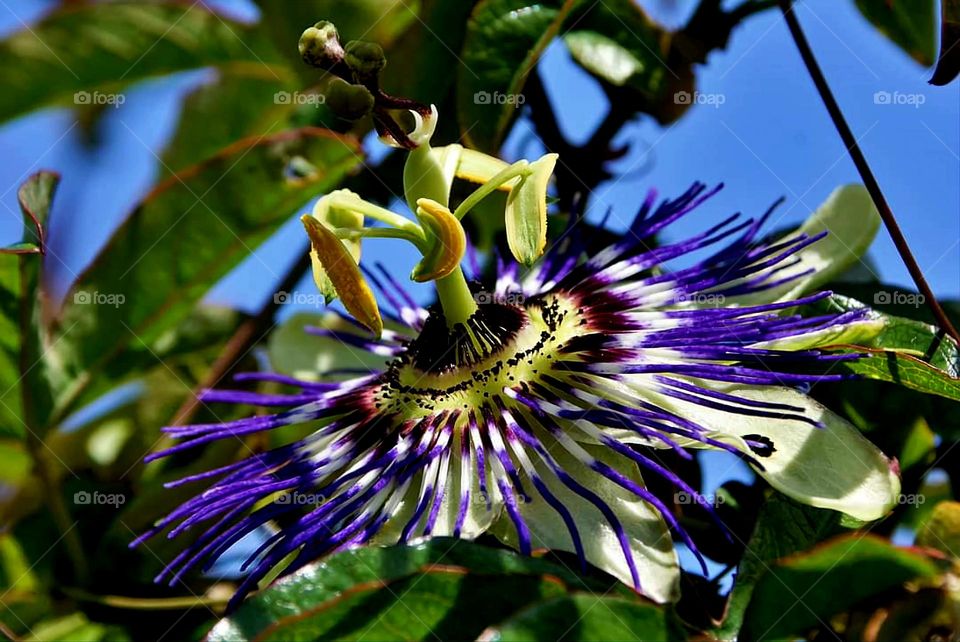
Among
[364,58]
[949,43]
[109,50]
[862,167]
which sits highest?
[109,50]

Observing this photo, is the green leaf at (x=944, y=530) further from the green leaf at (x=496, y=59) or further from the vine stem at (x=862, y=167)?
the green leaf at (x=496, y=59)

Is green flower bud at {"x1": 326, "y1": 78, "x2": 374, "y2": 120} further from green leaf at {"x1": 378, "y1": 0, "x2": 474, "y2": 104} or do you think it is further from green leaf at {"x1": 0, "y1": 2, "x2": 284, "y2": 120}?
green leaf at {"x1": 0, "y1": 2, "x2": 284, "y2": 120}

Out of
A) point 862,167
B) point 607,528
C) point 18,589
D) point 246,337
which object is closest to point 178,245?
point 246,337

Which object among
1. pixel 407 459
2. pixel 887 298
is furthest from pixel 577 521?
pixel 887 298

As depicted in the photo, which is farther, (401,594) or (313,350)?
(313,350)

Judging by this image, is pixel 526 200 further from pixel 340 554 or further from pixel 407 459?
pixel 340 554

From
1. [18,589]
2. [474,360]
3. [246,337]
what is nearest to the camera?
[474,360]

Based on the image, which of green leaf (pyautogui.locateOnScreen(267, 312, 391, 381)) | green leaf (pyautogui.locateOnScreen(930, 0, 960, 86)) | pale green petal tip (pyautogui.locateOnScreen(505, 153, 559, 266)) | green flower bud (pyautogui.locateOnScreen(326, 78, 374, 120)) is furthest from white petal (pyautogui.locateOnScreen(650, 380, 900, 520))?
green leaf (pyautogui.locateOnScreen(267, 312, 391, 381))

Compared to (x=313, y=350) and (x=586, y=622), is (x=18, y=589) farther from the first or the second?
(x=586, y=622)
